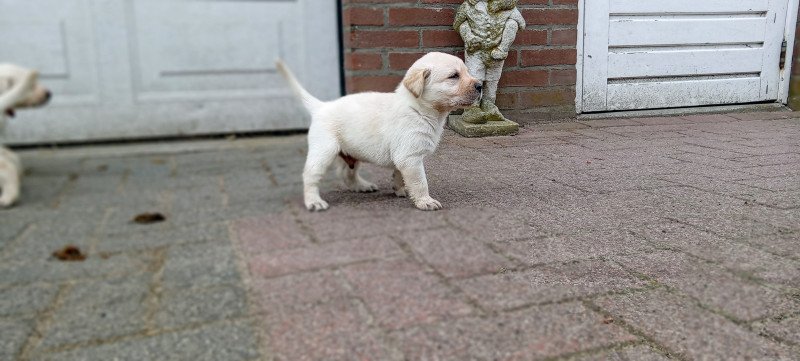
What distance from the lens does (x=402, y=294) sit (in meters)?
1.57

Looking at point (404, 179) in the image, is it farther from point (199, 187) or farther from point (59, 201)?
point (59, 201)

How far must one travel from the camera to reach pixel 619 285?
5.32ft

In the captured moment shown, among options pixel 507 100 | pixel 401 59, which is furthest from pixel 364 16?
pixel 507 100

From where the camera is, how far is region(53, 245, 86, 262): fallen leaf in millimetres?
Result: 1688

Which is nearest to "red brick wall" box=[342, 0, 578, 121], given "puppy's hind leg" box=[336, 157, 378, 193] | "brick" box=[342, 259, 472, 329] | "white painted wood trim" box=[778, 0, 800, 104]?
"puppy's hind leg" box=[336, 157, 378, 193]

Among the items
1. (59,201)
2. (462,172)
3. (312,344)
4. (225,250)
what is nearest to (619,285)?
(312,344)

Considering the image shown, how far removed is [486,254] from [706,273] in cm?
59

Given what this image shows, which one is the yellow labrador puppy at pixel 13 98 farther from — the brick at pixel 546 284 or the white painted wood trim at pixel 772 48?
the white painted wood trim at pixel 772 48

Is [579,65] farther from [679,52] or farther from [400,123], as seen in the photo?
[400,123]

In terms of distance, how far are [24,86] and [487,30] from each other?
8.03 feet

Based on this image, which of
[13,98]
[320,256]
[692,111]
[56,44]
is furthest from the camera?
[692,111]

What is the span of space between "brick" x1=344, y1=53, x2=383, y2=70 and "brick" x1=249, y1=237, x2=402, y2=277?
209 cm

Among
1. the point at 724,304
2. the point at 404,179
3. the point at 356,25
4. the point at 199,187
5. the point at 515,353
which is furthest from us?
the point at 356,25

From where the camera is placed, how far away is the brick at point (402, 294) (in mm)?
1455
